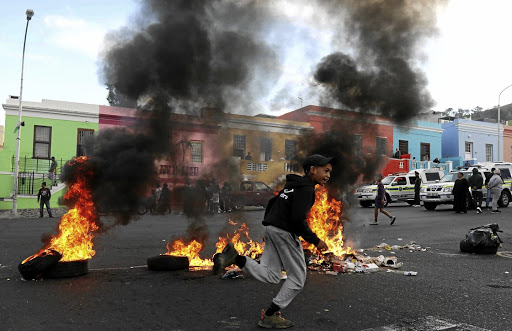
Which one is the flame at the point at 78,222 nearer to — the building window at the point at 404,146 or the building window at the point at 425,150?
the building window at the point at 404,146

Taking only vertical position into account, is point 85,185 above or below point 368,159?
below

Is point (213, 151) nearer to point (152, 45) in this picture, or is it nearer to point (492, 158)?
point (152, 45)

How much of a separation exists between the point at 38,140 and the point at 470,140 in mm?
32794

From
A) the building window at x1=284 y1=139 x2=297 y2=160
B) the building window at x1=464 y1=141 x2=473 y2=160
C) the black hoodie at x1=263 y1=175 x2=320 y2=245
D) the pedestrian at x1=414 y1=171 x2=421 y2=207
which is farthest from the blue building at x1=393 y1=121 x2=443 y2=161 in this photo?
the black hoodie at x1=263 y1=175 x2=320 y2=245

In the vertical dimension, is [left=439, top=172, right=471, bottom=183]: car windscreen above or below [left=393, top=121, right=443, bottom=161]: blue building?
below

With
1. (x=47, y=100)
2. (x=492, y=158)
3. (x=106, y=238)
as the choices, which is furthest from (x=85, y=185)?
(x=492, y=158)

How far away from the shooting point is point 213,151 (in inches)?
324

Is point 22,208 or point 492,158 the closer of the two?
point 22,208

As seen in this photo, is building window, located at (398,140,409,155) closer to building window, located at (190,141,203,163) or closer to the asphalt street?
the asphalt street

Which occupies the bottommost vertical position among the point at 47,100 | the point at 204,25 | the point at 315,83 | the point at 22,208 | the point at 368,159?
the point at 22,208

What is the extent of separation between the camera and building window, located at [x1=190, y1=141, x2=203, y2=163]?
25.4 feet

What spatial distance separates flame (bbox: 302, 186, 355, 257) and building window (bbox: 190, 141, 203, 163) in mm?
2336

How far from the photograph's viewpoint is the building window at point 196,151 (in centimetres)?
774

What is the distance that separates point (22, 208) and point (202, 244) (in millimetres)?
18953
